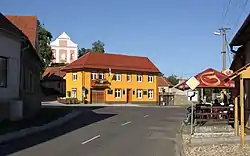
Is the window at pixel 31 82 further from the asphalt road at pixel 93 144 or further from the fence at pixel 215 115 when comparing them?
the fence at pixel 215 115

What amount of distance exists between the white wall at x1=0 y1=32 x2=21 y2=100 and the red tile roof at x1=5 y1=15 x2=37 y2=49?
1288 cm

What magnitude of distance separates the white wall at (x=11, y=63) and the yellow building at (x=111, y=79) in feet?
153

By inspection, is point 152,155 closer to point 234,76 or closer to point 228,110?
point 234,76

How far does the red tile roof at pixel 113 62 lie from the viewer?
76756 mm

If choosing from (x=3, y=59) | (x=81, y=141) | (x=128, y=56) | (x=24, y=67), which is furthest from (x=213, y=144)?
(x=128, y=56)

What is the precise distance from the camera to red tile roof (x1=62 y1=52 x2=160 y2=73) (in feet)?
252

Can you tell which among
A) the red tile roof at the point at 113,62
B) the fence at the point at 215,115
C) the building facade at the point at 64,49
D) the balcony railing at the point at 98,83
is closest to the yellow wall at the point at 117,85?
the balcony railing at the point at 98,83

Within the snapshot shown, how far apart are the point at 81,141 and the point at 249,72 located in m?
6.83

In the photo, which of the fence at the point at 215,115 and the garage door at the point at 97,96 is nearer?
the fence at the point at 215,115

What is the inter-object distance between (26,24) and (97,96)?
35466 mm

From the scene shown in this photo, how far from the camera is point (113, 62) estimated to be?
3150 inches

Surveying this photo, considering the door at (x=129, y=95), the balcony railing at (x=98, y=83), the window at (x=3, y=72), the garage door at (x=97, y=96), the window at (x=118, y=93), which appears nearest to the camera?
the window at (x=3, y=72)

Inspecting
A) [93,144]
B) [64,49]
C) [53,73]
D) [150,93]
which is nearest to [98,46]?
[64,49]

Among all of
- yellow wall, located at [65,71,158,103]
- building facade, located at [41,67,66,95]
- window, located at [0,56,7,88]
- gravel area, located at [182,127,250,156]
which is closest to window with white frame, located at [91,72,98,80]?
yellow wall, located at [65,71,158,103]
